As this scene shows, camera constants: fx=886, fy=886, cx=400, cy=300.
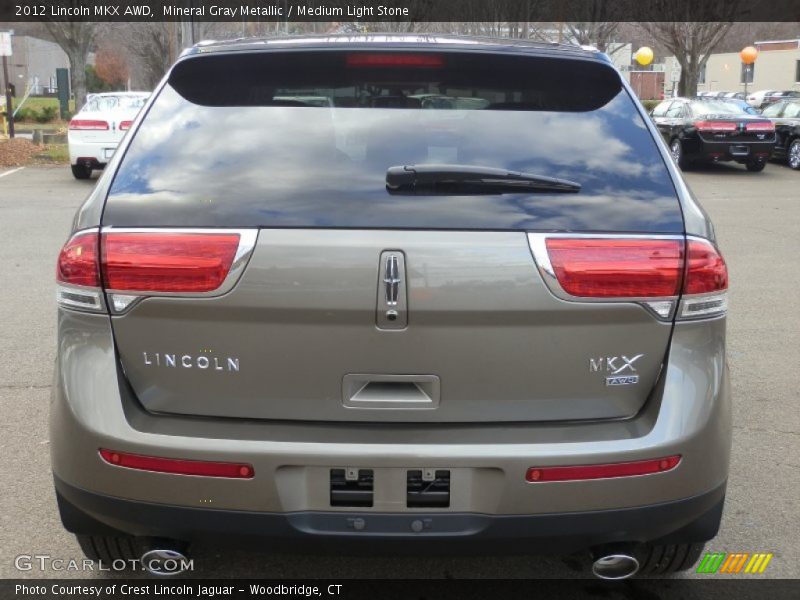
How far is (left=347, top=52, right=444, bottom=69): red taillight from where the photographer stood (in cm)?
264

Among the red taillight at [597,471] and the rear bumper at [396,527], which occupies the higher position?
the red taillight at [597,471]

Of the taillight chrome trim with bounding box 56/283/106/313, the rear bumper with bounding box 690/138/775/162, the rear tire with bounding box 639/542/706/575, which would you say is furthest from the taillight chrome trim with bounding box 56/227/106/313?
the rear bumper with bounding box 690/138/775/162

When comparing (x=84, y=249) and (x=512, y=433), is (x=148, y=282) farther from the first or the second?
(x=512, y=433)

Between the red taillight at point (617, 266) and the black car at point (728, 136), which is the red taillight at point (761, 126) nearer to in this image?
the black car at point (728, 136)

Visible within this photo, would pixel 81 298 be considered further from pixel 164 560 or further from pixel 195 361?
pixel 164 560

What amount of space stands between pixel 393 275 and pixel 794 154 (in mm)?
19952

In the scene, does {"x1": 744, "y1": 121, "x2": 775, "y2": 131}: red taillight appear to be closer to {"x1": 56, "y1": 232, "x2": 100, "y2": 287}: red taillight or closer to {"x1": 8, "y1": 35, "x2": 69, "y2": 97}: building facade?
{"x1": 56, "y1": 232, "x2": 100, "y2": 287}: red taillight

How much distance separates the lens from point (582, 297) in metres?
A: 2.31

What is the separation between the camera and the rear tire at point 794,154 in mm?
19703

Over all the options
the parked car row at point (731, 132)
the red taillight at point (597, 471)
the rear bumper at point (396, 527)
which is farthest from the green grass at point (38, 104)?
the red taillight at point (597, 471)

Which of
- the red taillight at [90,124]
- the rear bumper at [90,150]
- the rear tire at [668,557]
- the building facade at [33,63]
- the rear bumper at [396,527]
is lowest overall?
the building facade at [33,63]

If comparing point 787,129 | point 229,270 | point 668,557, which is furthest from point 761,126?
point 229,270

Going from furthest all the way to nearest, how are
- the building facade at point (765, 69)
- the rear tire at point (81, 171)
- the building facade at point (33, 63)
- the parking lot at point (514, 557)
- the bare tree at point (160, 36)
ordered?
the building facade at point (33, 63) → the building facade at point (765, 69) → the bare tree at point (160, 36) → the rear tire at point (81, 171) → the parking lot at point (514, 557)
